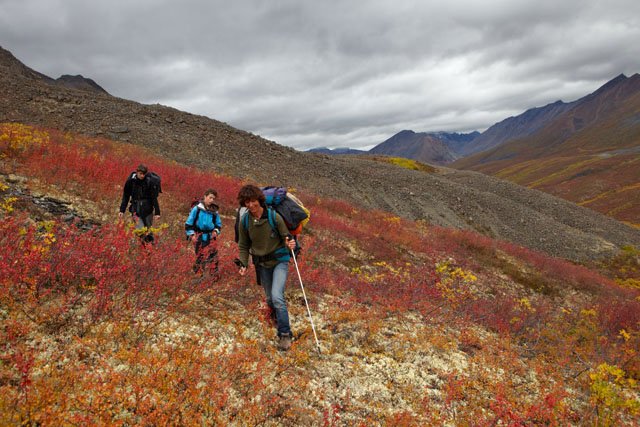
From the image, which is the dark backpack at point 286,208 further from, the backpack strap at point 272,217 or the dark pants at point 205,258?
the dark pants at point 205,258

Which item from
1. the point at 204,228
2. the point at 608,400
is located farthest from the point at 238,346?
the point at 608,400

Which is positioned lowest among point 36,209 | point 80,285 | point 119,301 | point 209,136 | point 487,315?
point 487,315

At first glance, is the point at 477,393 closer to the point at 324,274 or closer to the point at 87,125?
the point at 324,274

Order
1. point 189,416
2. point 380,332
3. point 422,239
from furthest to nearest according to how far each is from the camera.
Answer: point 422,239
point 380,332
point 189,416

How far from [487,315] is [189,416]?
8.11 meters

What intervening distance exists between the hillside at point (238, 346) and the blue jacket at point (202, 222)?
52cm

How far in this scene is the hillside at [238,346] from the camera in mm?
3756

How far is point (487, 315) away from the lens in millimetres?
8867

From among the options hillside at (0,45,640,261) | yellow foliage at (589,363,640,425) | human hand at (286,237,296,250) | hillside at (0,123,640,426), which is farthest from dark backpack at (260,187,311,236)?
hillside at (0,45,640,261)

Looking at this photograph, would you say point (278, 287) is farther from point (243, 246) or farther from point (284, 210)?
point (284, 210)

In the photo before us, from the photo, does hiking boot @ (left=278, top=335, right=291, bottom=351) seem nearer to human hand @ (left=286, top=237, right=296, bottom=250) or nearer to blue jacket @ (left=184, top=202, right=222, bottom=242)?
human hand @ (left=286, top=237, right=296, bottom=250)

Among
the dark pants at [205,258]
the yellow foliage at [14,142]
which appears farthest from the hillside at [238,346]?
the yellow foliage at [14,142]

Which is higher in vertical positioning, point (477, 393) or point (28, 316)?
point (28, 316)

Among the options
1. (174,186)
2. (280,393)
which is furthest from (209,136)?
(280,393)
